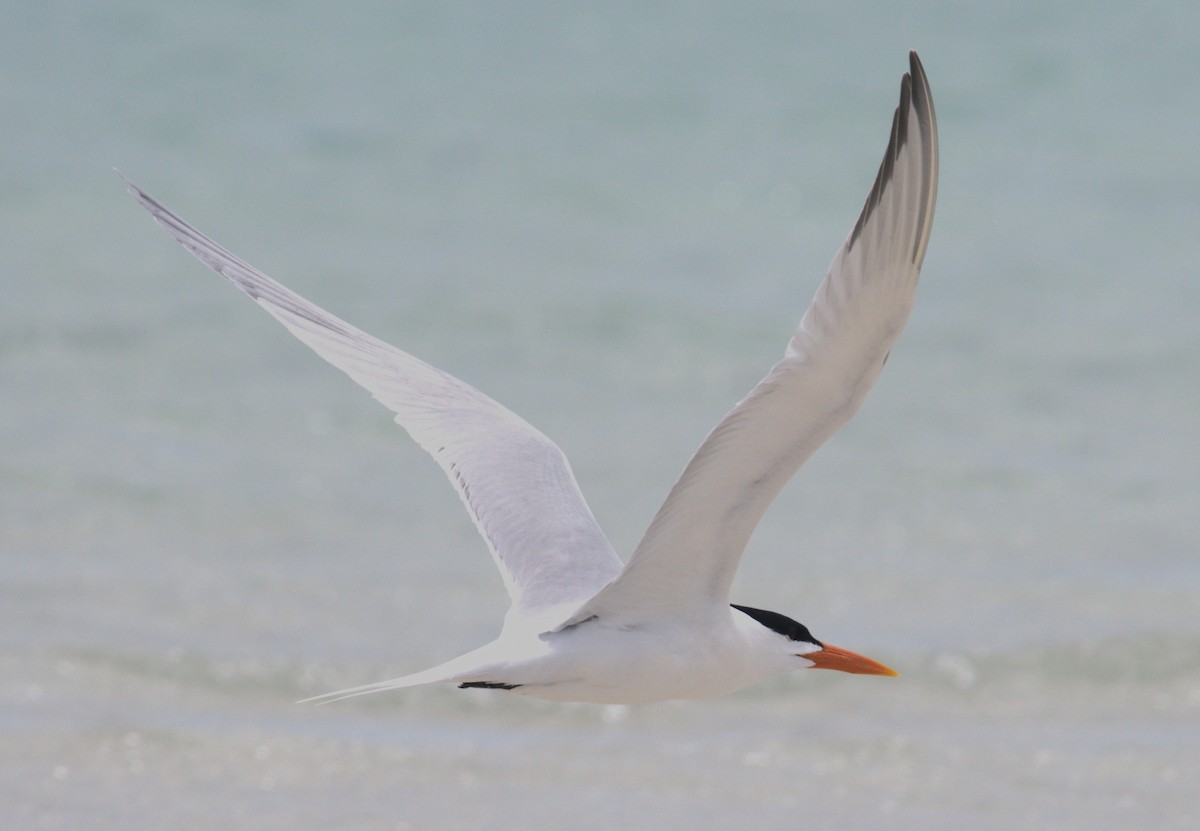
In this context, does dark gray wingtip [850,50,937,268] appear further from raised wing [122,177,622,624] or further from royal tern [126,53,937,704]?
raised wing [122,177,622,624]

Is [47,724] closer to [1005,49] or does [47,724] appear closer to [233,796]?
[233,796]

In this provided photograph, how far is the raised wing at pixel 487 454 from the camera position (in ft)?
12.8

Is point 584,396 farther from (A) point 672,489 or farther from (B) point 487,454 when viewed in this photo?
(A) point 672,489

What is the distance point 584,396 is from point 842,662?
5.35 metres

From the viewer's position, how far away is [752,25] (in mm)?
14031

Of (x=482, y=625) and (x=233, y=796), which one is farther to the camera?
(x=482, y=625)

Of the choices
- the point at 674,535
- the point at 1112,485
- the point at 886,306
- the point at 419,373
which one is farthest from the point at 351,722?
the point at 1112,485

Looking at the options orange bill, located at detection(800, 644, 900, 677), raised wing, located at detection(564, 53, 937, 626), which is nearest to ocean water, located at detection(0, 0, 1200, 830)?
orange bill, located at detection(800, 644, 900, 677)

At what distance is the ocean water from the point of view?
17.7ft

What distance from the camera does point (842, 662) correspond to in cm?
395

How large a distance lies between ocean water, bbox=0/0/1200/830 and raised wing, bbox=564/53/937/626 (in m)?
1.68

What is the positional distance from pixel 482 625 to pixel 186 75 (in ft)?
24.4

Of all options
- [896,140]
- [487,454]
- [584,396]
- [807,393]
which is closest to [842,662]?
[487,454]

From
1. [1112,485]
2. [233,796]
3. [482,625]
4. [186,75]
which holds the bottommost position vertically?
[233,796]
